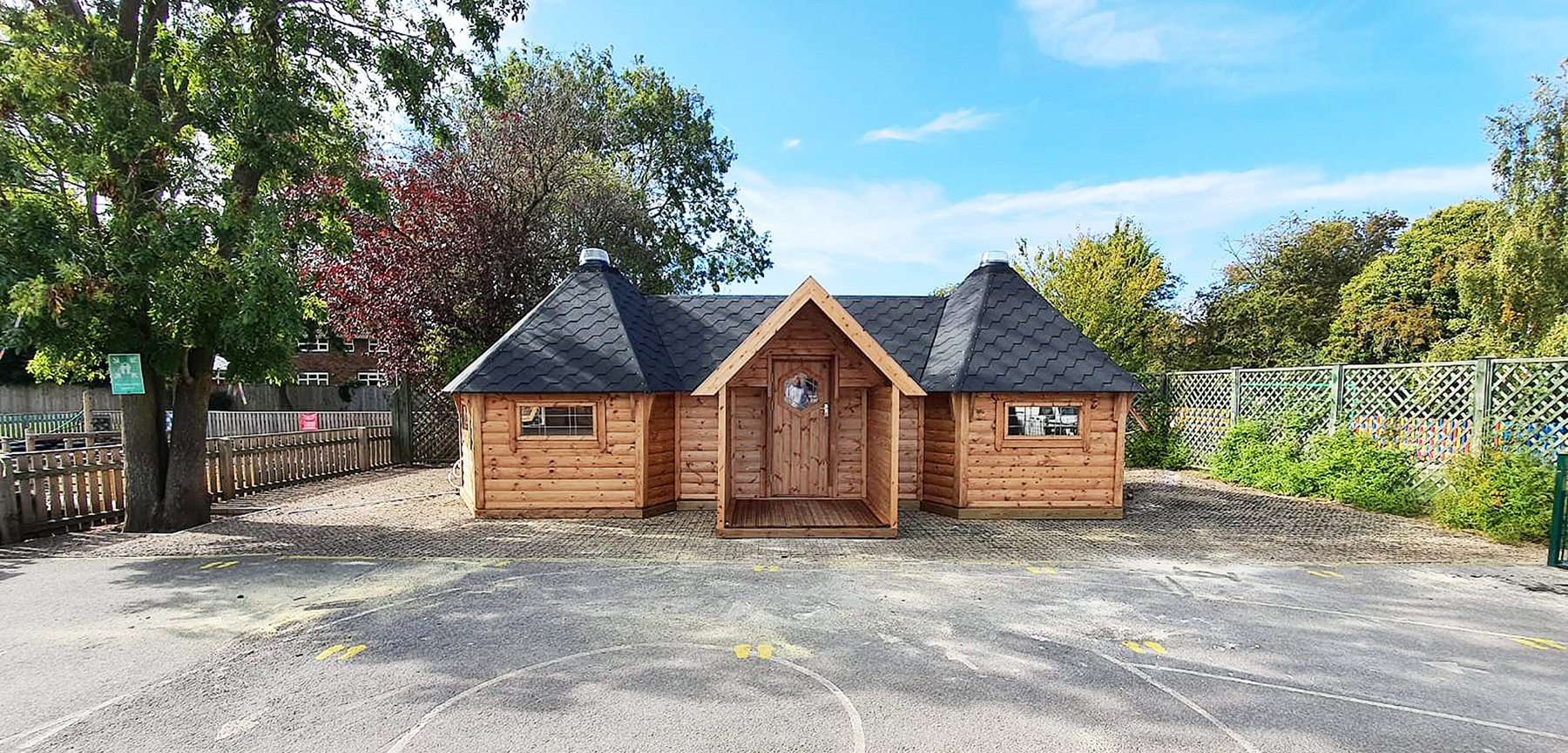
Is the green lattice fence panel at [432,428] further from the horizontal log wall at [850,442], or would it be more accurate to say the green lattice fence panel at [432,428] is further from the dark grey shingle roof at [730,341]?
the horizontal log wall at [850,442]

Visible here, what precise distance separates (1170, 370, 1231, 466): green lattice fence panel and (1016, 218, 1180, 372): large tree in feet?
9.29

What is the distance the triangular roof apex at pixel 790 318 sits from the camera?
284 inches

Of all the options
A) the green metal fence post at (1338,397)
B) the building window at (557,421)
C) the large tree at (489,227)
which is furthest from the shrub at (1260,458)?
the large tree at (489,227)

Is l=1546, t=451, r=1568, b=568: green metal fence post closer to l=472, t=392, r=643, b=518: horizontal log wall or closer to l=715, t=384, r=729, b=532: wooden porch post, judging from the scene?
l=715, t=384, r=729, b=532: wooden porch post

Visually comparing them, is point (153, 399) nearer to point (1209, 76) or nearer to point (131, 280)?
point (131, 280)

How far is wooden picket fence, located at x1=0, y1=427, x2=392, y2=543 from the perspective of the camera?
6.91m

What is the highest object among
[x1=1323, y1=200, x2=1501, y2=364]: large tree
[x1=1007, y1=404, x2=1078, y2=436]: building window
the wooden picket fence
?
[x1=1323, y1=200, x2=1501, y2=364]: large tree

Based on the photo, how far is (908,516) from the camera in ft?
28.5

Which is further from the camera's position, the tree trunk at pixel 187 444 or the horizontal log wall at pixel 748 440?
the horizontal log wall at pixel 748 440

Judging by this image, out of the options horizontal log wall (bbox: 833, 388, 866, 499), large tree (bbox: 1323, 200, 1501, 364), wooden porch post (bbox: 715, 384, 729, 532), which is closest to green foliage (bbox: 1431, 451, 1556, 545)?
horizontal log wall (bbox: 833, 388, 866, 499)

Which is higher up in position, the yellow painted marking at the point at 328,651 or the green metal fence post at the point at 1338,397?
the green metal fence post at the point at 1338,397

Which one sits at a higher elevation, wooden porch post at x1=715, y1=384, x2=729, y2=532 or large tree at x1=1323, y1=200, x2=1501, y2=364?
large tree at x1=1323, y1=200, x2=1501, y2=364

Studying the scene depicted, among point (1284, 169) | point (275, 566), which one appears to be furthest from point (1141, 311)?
point (275, 566)

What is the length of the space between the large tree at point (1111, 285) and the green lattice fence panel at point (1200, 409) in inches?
111
